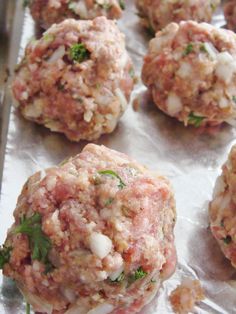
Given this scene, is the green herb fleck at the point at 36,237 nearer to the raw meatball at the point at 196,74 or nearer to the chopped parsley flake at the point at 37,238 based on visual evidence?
the chopped parsley flake at the point at 37,238

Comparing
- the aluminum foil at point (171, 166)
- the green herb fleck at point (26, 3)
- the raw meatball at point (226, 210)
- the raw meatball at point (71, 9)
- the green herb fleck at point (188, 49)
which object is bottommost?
the aluminum foil at point (171, 166)

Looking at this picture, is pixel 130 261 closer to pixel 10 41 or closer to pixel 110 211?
pixel 110 211

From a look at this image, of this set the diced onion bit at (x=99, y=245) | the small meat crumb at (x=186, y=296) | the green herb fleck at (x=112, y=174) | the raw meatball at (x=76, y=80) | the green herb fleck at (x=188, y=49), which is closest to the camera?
the diced onion bit at (x=99, y=245)

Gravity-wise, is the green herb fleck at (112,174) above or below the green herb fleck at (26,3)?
above

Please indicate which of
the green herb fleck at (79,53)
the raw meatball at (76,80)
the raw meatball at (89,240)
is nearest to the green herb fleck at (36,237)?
the raw meatball at (89,240)

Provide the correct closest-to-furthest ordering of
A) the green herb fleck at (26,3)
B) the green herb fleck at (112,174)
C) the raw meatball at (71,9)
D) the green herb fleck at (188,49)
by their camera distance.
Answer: the green herb fleck at (112,174)
the green herb fleck at (188,49)
the raw meatball at (71,9)
the green herb fleck at (26,3)

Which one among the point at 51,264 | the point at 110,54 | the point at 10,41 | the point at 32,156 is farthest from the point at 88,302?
the point at 10,41
